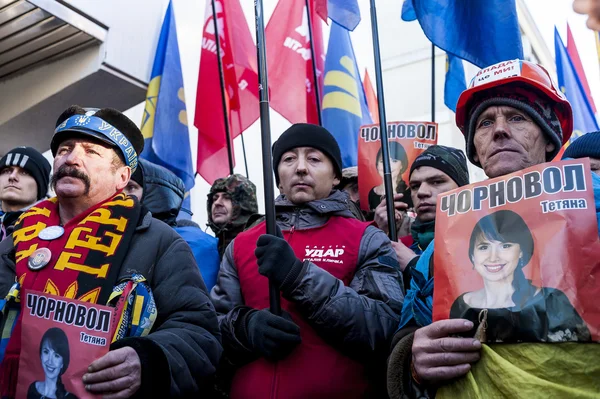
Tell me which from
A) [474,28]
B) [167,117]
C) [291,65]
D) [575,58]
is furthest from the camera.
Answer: [575,58]

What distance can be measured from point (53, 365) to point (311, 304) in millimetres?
917

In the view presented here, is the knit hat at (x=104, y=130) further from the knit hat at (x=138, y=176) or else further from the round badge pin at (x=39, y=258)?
the knit hat at (x=138, y=176)

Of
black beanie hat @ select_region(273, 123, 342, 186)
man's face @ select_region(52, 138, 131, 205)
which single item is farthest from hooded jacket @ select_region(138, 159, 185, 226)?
man's face @ select_region(52, 138, 131, 205)

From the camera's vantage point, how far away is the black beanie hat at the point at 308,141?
9.91 feet

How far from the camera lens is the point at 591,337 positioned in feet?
4.79

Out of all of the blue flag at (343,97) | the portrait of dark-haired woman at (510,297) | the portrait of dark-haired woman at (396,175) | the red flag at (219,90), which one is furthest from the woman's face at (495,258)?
the red flag at (219,90)

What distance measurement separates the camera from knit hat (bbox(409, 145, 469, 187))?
3303 mm

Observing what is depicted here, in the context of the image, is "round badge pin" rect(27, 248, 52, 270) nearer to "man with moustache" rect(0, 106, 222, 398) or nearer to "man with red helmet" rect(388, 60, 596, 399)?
"man with moustache" rect(0, 106, 222, 398)

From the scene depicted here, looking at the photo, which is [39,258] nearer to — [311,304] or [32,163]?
[311,304]

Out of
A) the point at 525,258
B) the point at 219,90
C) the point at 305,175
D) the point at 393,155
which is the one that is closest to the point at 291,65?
the point at 219,90

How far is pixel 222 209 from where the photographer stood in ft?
14.1

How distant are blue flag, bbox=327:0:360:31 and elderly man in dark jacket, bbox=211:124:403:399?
2.00m

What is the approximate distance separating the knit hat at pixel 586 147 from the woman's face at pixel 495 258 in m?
1.74

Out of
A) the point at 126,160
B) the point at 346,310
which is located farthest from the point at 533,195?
the point at 126,160
